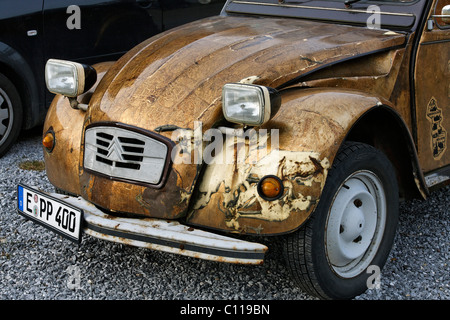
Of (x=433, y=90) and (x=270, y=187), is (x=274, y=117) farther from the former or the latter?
(x=433, y=90)

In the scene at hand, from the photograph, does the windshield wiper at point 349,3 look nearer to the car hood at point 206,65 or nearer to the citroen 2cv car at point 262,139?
the citroen 2cv car at point 262,139

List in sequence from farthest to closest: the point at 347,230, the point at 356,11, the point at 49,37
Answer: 1. the point at 49,37
2. the point at 356,11
3. the point at 347,230

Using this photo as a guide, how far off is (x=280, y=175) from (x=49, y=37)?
10.7 feet

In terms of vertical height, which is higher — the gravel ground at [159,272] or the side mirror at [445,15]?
the side mirror at [445,15]

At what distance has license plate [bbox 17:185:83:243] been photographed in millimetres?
2941

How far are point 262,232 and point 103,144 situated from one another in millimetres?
885

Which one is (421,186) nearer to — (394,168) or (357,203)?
(394,168)

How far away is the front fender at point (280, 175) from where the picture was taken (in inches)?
106

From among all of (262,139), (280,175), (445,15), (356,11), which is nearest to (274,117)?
(262,139)

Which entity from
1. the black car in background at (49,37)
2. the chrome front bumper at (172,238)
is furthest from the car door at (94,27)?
the chrome front bumper at (172,238)

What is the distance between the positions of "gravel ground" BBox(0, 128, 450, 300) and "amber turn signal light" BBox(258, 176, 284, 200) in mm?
716

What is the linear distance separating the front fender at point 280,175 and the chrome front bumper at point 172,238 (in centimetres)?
9

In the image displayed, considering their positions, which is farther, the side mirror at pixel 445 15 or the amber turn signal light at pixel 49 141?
the side mirror at pixel 445 15

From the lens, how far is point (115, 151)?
9.59 ft
